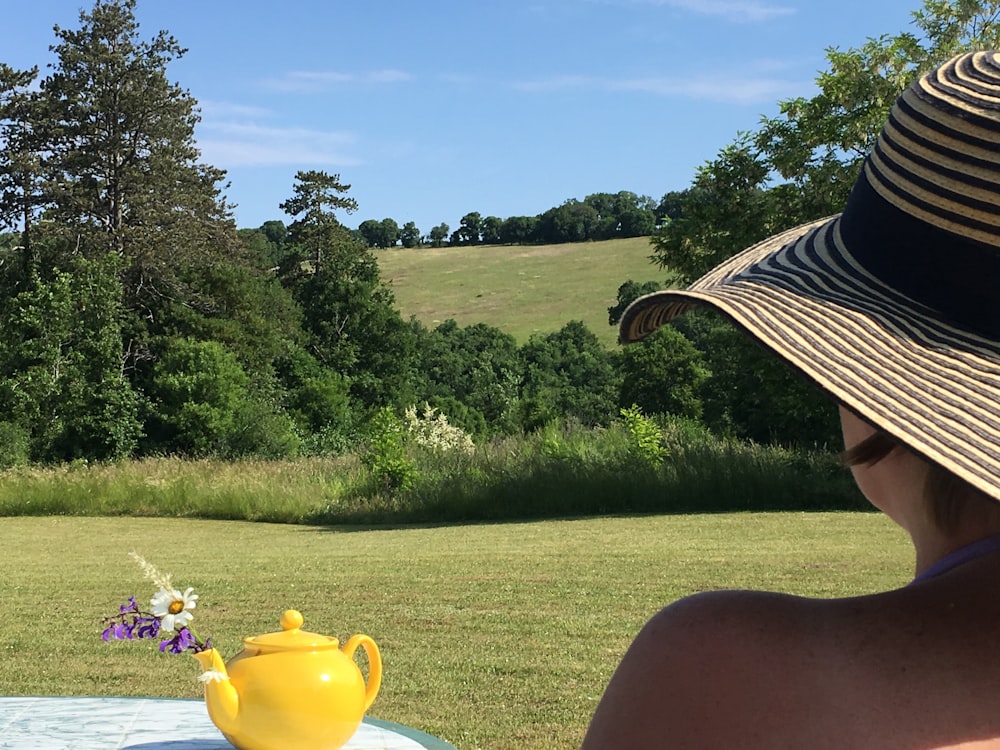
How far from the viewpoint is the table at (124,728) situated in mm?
2518

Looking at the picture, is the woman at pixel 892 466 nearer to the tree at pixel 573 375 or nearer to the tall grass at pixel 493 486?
the tall grass at pixel 493 486

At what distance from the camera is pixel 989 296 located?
2.60 feet

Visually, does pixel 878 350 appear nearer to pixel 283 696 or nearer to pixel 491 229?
pixel 283 696

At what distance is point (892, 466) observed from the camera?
2.50 feet

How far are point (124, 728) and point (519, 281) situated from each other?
6538 cm

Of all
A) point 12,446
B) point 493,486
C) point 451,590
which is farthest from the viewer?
point 12,446

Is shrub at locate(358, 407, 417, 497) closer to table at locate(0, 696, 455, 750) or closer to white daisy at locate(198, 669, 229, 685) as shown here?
table at locate(0, 696, 455, 750)

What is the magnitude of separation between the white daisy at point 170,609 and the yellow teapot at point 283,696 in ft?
0.35

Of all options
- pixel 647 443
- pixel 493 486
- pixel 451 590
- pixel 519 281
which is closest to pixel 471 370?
pixel 519 281

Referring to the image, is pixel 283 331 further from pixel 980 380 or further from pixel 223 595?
pixel 980 380

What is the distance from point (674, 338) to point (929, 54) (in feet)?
67.2

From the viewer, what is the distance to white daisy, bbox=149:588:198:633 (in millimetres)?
2377

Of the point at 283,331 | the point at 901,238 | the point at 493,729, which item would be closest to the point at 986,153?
→ the point at 901,238

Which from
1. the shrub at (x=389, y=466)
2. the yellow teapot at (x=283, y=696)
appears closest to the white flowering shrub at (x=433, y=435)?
the shrub at (x=389, y=466)
